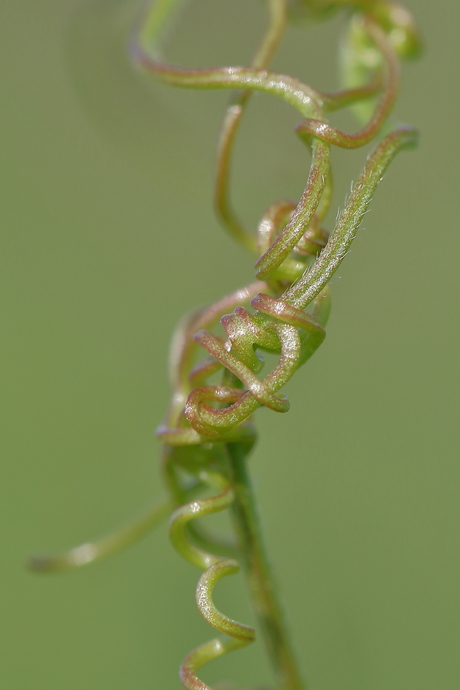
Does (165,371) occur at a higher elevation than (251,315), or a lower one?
lower

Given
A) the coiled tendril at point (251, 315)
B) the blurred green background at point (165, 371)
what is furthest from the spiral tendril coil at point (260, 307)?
the blurred green background at point (165, 371)

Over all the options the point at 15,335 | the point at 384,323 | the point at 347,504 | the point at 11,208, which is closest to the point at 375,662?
the point at 347,504

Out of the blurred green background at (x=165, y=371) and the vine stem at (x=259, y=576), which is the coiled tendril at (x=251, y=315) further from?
the blurred green background at (x=165, y=371)

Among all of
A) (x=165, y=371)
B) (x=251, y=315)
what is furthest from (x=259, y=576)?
(x=165, y=371)

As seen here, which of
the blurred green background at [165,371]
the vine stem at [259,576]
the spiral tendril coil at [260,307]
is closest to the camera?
the spiral tendril coil at [260,307]

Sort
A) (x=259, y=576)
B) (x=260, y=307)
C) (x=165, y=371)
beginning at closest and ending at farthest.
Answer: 1. (x=260, y=307)
2. (x=259, y=576)
3. (x=165, y=371)

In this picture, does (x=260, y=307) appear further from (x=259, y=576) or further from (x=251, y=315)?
(x=259, y=576)
